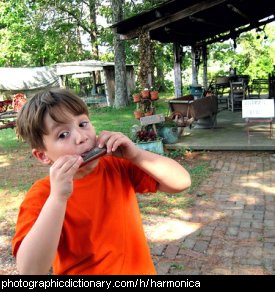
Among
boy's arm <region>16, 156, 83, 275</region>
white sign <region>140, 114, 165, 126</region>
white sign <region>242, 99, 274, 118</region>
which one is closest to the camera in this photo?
boy's arm <region>16, 156, 83, 275</region>

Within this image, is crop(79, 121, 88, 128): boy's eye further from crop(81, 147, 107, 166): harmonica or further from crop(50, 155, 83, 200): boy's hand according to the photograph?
crop(50, 155, 83, 200): boy's hand

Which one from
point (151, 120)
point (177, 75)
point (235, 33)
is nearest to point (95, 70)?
point (235, 33)

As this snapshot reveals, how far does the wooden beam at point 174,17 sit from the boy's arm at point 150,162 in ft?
21.1

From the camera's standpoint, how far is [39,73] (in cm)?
2180

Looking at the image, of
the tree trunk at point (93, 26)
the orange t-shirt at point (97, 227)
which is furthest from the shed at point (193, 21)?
the tree trunk at point (93, 26)

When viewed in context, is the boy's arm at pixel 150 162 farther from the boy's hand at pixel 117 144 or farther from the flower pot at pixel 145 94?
the flower pot at pixel 145 94

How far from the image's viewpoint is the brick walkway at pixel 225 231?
125 inches

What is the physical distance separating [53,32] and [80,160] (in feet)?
67.7

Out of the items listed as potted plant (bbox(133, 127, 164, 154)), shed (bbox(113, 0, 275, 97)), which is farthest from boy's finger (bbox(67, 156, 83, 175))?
shed (bbox(113, 0, 275, 97))

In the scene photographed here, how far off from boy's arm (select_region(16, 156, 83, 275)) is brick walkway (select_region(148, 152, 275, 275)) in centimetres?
225

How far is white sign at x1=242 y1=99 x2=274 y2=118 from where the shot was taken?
267 inches

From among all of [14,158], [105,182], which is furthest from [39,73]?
[105,182]

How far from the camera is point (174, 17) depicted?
297 inches
